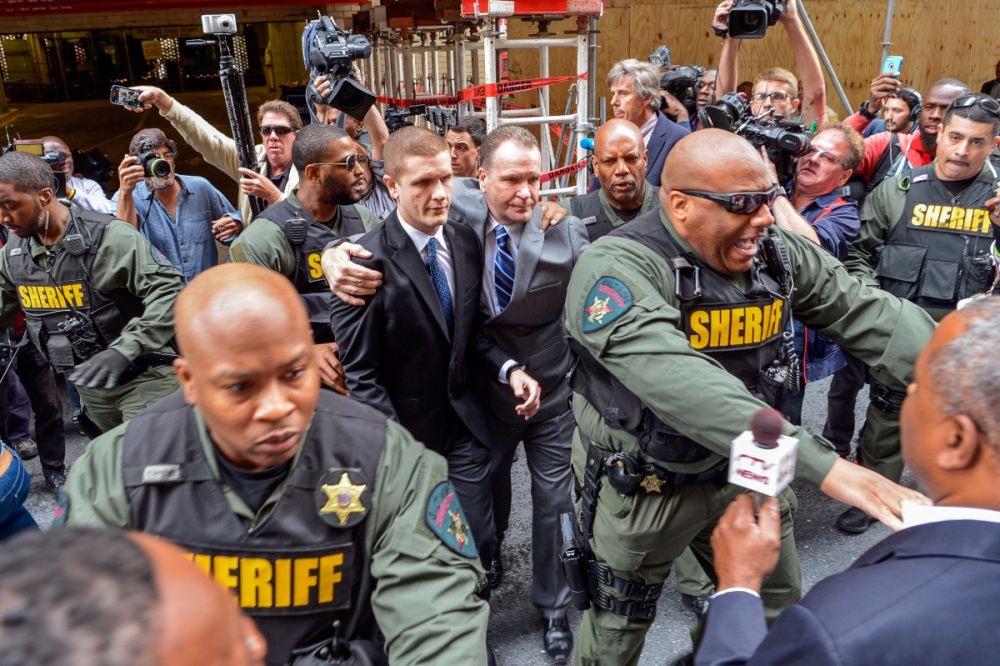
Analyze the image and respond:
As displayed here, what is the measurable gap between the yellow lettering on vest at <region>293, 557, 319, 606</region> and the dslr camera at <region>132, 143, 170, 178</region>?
3788 millimetres

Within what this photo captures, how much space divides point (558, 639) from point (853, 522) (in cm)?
185

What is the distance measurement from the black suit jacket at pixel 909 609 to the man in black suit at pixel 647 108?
12.9ft

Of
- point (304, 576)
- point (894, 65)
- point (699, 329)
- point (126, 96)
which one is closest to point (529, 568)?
point (699, 329)

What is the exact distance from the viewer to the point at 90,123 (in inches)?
601

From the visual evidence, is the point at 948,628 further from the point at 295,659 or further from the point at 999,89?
the point at 999,89

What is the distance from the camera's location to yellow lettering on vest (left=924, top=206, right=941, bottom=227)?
4328 millimetres

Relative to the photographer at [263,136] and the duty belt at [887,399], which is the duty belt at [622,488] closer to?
the duty belt at [887,399]

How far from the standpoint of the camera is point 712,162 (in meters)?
2.46

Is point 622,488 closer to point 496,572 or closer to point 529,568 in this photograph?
point 496,572

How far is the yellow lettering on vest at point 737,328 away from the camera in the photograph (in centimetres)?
258

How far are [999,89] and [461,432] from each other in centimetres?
891

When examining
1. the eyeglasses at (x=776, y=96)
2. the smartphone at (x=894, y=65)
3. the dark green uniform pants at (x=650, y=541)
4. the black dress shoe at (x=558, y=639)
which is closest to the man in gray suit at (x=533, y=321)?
the black dress shoe at (x=558, y=639)

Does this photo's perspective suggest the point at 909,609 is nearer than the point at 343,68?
Yes

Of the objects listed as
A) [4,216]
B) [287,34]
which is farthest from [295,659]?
[287,34]
